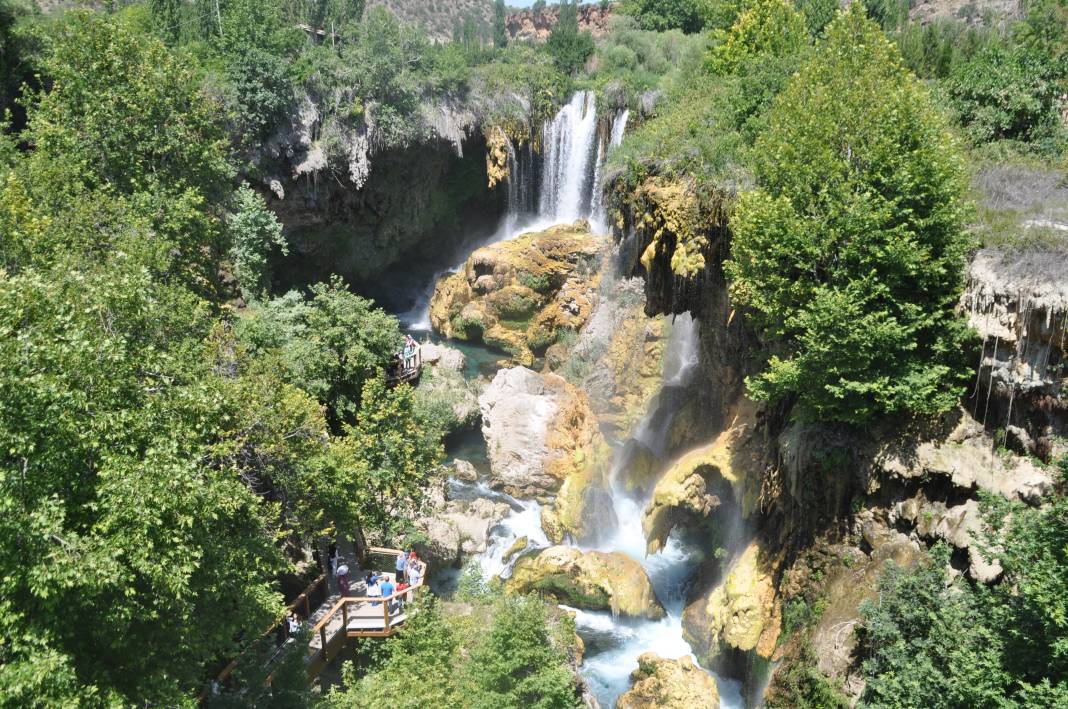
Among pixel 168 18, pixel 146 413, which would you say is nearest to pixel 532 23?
pixel 168 18

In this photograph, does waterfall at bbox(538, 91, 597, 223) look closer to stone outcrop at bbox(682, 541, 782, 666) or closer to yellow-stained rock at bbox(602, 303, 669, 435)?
yellow-stained rock at bbox(602, 303, 669, 435)

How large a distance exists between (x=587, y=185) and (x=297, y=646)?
28.4 meters

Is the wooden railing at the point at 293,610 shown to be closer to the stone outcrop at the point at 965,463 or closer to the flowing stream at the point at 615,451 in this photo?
the flowing stream at the point at 615,451

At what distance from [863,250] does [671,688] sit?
10.4 metres

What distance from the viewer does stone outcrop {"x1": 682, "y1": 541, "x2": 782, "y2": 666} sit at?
1616 cm

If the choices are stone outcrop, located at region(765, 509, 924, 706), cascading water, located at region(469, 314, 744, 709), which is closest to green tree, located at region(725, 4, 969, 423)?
stone outcrop, located at region(765, 509, 924, 706)

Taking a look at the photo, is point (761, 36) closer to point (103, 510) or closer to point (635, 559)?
point (635, 559)

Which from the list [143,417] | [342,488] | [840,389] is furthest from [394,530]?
[840,389]

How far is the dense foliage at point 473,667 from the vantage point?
13.5 meters

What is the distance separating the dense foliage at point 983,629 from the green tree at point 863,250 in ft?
10.2

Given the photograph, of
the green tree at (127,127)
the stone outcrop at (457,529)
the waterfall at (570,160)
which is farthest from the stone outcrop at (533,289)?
the green tree at (127,127)

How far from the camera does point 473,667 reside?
14.2 meters

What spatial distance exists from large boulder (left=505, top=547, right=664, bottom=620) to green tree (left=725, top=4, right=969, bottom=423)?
7.85 m

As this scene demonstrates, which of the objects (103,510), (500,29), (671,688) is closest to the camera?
(103,510)
